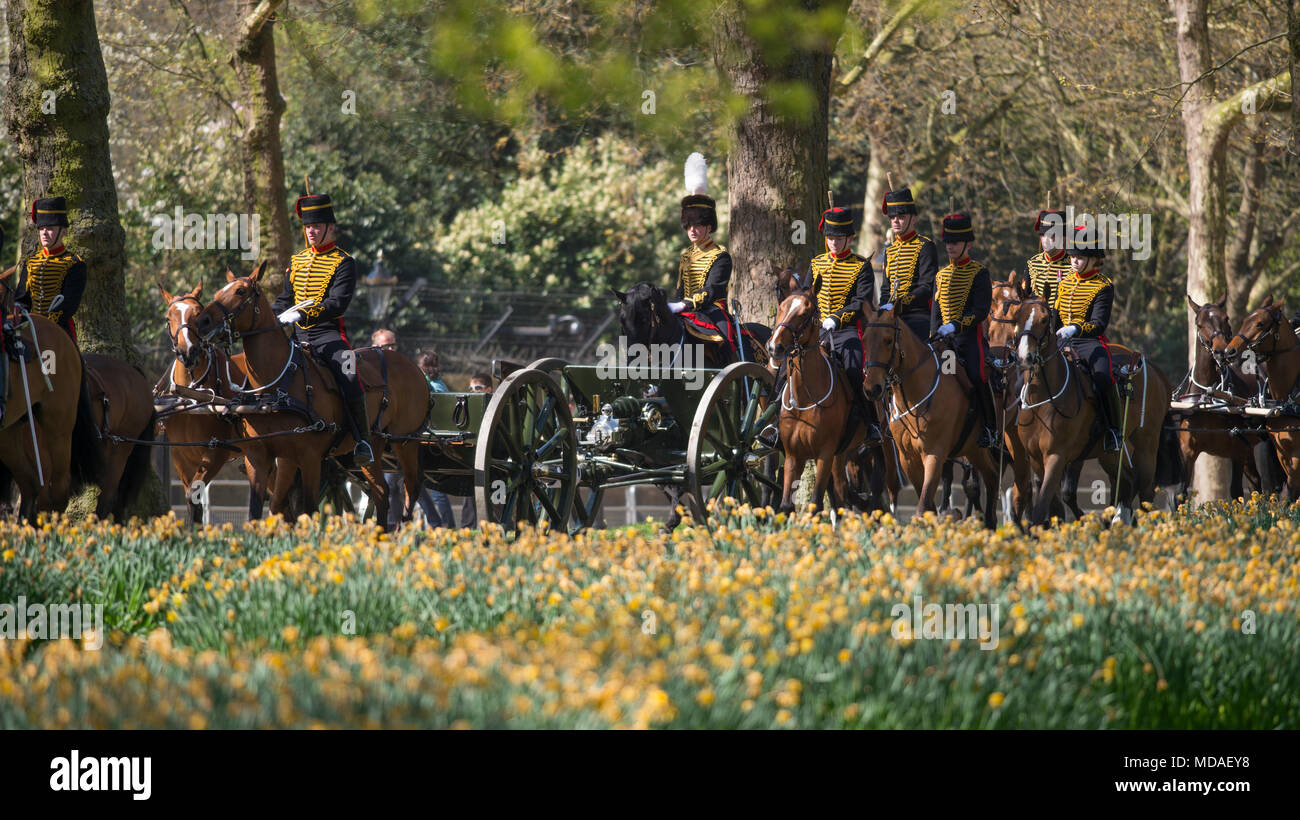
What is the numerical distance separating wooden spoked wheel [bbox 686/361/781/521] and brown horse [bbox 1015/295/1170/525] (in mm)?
1970

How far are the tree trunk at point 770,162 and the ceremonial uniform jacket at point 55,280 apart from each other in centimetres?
563

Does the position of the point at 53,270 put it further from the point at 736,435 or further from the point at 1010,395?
the point at 1010,395

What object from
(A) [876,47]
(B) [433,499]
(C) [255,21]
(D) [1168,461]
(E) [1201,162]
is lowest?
(B) [433,499]

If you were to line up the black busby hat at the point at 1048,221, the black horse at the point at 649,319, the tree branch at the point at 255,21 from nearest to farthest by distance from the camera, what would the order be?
the black horse at the point at 649,319 → the black busby hat at the point at 1048,221 → the tree branch at the point at 255,21

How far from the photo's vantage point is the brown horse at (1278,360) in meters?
14.4

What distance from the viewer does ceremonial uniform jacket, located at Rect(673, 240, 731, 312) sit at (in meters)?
12.3

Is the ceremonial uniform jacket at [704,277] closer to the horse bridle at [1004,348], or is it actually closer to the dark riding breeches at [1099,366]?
the horse bridle at [1004,348]

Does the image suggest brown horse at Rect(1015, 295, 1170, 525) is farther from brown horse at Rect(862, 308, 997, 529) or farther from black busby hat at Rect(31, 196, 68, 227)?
black busby hat at Rect(31, 196, 68, 227)

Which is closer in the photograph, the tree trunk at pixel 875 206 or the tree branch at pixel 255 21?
the tree branch at pixel 255 21

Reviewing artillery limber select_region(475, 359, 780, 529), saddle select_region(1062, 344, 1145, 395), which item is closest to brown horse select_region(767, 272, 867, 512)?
artillery limber select_region(475, 359, 780, 529)

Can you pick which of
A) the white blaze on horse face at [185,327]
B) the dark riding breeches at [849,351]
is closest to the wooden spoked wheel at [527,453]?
the white blaze on horse face at [185,327]

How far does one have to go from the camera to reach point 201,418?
11.7 metres

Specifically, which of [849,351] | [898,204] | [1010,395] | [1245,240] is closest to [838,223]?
[898,204]

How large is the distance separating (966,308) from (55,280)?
7.17m
